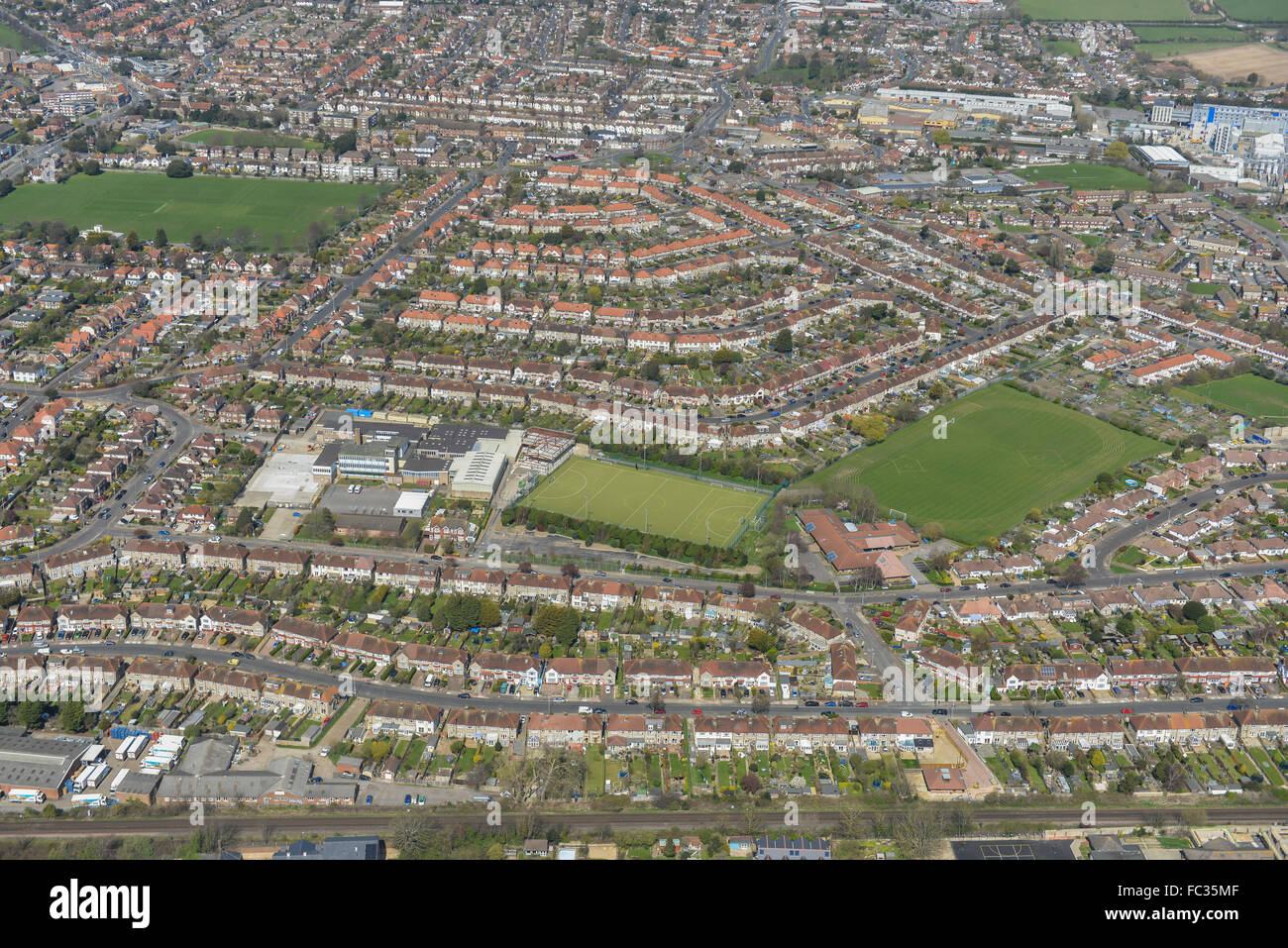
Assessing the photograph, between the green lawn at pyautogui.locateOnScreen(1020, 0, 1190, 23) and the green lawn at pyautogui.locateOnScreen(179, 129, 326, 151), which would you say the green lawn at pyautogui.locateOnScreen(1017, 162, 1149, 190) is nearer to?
the green lawn at pyautogui.locateOnScreen(1020, 0, 1190, 23)

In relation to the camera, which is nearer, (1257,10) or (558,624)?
(558,624)

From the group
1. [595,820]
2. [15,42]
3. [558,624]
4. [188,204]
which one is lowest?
[595,820]

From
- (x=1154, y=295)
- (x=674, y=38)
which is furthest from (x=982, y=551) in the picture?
(x=674, y=38)

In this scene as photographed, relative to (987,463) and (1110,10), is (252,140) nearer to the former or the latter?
(987,463)

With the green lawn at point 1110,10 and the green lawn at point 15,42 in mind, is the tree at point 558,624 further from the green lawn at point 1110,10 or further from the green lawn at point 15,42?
the green lawn at point 1110,10

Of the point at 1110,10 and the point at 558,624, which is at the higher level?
the point at 1110,10

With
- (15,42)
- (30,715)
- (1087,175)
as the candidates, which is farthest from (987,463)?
(15,42)
